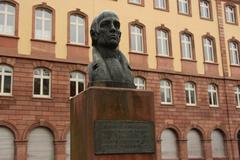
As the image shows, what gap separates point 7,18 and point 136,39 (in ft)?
27.5

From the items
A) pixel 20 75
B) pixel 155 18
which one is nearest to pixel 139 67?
pixel 155 18

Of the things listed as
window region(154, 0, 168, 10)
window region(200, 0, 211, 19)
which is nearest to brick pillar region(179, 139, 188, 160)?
window region(154, 0, 168, 10)

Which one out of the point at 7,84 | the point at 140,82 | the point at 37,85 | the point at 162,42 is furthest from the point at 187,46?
the point at 7,84

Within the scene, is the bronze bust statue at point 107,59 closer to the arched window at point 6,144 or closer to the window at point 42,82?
the arched window at point 6,144

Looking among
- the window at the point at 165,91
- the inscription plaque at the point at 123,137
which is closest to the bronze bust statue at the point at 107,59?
the inscription plaque at the point at 123,137

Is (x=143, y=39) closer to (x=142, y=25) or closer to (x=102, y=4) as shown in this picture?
(x=142, y=25)

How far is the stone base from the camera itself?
670 cm

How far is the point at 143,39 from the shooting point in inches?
996

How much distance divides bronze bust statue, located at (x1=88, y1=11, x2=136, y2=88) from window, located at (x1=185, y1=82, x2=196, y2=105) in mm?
18947

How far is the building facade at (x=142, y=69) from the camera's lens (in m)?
20.1

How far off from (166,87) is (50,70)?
8162 mm

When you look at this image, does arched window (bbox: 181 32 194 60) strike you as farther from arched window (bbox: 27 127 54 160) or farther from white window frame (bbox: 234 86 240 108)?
arched window (bbox: 27 127 54 160)

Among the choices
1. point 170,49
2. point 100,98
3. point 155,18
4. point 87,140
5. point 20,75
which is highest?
point 155,18

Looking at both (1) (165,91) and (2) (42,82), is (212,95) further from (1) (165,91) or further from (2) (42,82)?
(2) (42,82)
